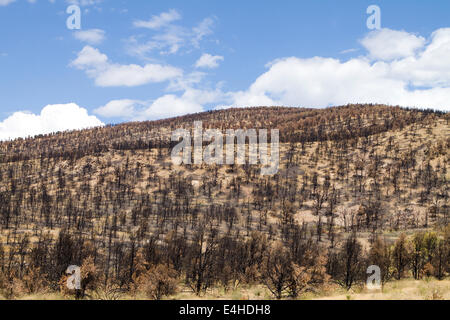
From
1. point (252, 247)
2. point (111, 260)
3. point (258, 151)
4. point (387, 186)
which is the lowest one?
point (111, 260)

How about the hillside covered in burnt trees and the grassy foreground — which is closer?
the grassy foreground

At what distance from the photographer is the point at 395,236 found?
92.1m

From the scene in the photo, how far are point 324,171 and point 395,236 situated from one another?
70326 millimetres

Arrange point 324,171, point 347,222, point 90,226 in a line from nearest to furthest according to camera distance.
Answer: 1. point 90,226
2. point 347,222
3. point 324,171

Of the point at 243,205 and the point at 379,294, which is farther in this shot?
the point at 243,205

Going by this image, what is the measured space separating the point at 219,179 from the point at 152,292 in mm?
126159

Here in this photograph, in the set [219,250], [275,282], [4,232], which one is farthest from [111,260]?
[275,282]

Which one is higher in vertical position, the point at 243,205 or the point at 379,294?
the point at 379,294

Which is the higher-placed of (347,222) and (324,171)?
(324,171)

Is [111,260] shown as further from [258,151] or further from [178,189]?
[258,151]

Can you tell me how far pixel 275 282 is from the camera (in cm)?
3009

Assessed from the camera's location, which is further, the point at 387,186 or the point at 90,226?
the point at 387,186

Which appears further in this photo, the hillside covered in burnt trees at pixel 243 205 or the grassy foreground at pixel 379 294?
the hillside covered in burnt trees at pixel 243 205

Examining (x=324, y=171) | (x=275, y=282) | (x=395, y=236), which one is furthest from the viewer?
(x=324, y=171)
